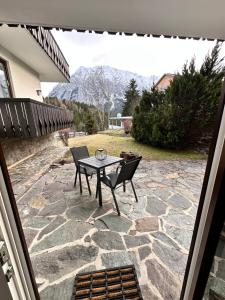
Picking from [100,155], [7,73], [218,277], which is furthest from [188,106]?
[218,277]

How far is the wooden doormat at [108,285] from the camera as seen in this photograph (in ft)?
4.89

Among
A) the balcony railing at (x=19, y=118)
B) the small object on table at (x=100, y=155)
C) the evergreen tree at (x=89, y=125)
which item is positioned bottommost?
the evergreen tree at (x=89, y=125)

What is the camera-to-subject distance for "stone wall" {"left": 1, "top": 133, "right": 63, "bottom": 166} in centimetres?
457

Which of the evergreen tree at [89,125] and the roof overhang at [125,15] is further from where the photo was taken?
the evergreen tree at [89,125]

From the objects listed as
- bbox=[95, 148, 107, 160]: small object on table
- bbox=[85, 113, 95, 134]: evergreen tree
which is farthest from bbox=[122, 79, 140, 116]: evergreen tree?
bbox=[95, 148, 107, 160]: small object on table

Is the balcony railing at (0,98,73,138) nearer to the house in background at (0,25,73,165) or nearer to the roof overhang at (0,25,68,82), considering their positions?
the house in background at (0,25,73,165)

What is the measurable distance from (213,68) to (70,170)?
6628mm

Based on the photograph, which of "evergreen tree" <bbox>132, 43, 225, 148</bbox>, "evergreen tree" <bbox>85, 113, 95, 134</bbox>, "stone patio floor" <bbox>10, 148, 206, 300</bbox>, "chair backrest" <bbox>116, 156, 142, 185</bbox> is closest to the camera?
"stone patio floor" <bbox>10, 148, 206, 300</bbox>

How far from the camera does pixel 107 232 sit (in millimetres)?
2268

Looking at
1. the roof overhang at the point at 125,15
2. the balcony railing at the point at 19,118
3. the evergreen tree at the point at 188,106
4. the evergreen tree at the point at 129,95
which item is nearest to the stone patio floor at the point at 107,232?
the balcony railing at the point at 19,118

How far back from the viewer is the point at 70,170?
15.4 ft

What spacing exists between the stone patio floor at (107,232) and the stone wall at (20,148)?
3.66 ft

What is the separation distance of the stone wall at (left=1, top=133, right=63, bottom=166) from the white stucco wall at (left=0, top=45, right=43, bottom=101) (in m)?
1.52

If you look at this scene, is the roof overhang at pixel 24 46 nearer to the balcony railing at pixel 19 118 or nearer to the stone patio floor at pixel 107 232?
the balcony railing at pixel 19 118
